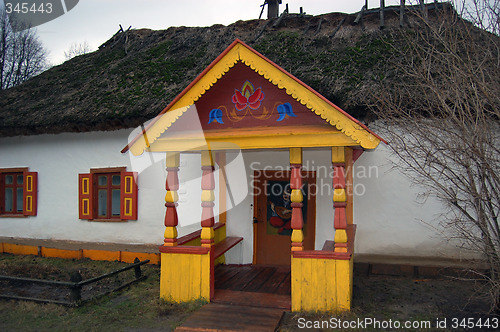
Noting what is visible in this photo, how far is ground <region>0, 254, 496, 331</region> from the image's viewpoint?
4.49 meters

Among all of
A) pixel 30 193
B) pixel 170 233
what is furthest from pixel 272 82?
pixel 30 193

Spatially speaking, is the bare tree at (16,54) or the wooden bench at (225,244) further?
the bare tree at (16,54)

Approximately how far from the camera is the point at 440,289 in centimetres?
561

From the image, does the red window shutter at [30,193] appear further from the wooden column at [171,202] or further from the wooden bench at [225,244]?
the wooden column at [171,202]

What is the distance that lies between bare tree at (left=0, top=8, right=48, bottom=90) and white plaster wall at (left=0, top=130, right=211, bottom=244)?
13.6m

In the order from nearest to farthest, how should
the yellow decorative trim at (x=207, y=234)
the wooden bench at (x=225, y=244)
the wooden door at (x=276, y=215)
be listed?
the yellow decorative trim at (x=207, y=234) → the wooden bench at (x=225, y=244) → the wooden door at (x=276, y=215)

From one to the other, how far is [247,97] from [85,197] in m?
5.04

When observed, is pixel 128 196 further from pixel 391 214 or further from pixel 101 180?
pixel 391 214

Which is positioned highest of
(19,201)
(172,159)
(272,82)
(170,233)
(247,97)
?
(272,82)

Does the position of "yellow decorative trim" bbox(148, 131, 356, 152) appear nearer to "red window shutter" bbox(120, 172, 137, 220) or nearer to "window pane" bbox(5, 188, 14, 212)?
"red window shutter" bbox(120, 172, 137, 220)

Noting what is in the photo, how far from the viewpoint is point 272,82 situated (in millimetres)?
4621

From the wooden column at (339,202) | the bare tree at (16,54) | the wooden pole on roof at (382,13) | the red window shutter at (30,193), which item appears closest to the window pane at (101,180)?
the red window shutter at (30,193)

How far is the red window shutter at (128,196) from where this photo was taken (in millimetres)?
7824

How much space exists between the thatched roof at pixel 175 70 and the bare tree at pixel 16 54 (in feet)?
37.7
